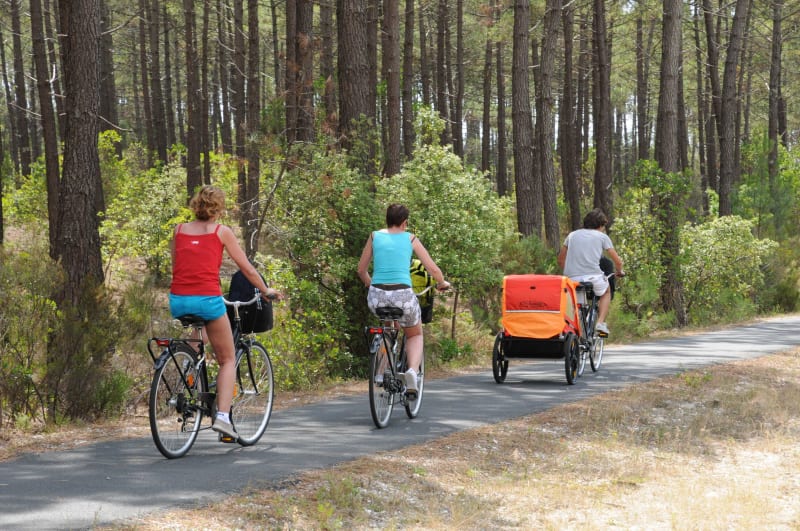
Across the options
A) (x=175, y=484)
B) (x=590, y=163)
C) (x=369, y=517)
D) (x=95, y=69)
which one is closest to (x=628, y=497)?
(x=369, y=517)

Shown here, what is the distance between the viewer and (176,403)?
666 centimetres

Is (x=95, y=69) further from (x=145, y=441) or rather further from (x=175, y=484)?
(x=175, y=484)

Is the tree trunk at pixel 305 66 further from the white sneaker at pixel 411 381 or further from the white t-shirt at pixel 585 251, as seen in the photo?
the white sneaker at pixel 411 381

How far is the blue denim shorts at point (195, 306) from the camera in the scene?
665 centimetres

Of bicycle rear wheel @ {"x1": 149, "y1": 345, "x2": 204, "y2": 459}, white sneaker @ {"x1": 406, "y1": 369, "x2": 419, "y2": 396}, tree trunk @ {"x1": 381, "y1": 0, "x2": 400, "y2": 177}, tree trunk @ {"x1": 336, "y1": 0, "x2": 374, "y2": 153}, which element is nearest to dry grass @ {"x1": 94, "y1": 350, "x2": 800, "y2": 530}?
white sneaker @ {"x1": 406, "y1": 369, "x2": 419, "y2": 396}

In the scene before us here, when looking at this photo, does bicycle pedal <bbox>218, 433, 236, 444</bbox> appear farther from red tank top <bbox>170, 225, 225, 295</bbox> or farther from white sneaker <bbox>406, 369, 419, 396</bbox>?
white sneaker <bbox>406, 369, 419, 396</bbox>

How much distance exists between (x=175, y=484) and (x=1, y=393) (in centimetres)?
315

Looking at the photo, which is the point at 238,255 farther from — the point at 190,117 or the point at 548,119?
the point at 190,117

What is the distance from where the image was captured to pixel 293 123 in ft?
65.8

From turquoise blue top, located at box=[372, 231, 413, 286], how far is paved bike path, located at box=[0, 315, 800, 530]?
1354mm

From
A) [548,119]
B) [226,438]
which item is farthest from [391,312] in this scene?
[548,119]

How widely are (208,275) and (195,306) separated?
239 millimetres

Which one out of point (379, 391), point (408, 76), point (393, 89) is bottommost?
point (379, 391)

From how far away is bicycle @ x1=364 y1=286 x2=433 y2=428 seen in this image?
805 cm
